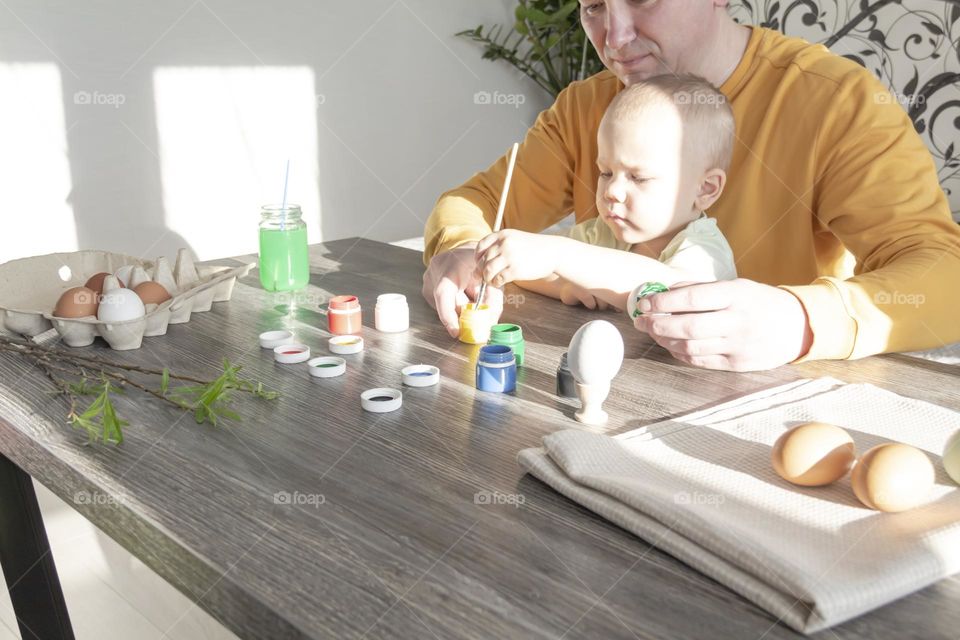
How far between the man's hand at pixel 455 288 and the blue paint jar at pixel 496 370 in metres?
0.22

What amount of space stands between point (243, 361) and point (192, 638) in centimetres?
43

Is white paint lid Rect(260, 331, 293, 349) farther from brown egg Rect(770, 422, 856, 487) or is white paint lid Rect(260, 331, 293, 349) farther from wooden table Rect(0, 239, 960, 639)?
brown egg Rect(770, 422, 856, 487)

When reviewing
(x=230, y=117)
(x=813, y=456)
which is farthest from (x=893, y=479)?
(x=230, y=117)

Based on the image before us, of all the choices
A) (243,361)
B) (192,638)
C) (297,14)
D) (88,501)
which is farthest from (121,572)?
(297,14)

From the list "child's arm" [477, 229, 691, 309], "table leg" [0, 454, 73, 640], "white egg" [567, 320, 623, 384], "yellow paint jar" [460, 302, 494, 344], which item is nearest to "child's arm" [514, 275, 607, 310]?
"child's arm" [477, 229, 691, 309]

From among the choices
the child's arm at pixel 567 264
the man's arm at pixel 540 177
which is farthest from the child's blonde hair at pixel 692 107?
the man's arm at pixel 540 177

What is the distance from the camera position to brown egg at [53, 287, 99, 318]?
1.21 m

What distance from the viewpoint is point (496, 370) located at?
1006mm

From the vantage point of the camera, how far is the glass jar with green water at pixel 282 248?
1.46 metres

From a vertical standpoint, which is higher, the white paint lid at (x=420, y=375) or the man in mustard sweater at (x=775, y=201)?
the man in mustard sweater at (x=775, y=201)

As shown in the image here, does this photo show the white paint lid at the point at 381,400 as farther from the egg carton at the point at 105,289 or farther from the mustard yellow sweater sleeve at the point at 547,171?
the mustard yellow sweater sleeve at the point at 547,171

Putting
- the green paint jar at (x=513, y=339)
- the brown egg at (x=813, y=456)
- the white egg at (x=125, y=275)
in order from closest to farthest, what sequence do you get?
the brown egg at (x=813, y=456) < the green paint jar at (x=513, y=339) < the white egg at (x=125, y=275)

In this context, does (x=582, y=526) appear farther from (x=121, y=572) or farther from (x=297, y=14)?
(x=297, y=14)

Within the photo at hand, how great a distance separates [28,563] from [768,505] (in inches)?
42.1
